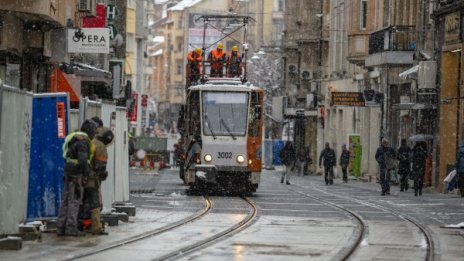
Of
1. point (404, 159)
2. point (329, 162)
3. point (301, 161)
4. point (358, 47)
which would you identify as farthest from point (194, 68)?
point (301, 161)

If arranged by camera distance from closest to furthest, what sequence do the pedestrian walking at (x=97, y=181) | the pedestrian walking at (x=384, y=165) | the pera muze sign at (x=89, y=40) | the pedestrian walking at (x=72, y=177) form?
the pedestrian walking at (x=72, y=177), the pedestrian walking at (x=97, y=181), the pera muze sign at (x=89, y=40), the pedestrian walking at (x=384, y=165)

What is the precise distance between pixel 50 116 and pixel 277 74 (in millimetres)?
95833

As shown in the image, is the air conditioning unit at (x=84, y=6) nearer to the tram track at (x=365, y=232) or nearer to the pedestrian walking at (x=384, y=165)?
the tram track at (x=365, y=232)

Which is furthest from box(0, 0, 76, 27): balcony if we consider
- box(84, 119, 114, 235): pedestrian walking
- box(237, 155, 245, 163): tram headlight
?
box(84, 119, 114, 235): pedestrian walking

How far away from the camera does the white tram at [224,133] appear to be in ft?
124

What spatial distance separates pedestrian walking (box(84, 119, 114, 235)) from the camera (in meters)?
21.2

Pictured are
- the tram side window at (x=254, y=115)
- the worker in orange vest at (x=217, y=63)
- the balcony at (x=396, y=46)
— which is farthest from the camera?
the balcony at (x=396, y=46)

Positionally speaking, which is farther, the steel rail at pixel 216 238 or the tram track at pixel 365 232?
the tram track at pixel 365 232

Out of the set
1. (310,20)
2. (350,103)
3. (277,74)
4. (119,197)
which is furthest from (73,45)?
(277,74)

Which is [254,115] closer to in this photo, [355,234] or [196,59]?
[196,59]

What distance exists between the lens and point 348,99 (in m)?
58.1

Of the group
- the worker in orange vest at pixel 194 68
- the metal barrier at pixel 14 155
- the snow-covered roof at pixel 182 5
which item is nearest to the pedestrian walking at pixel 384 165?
the worker in orange vest at pixel 194 68

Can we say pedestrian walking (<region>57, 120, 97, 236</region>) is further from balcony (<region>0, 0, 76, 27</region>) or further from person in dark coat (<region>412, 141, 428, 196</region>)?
person in dark coat (<region>412, 141, 428, 196</region>)

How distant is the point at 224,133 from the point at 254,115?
1.01 m
